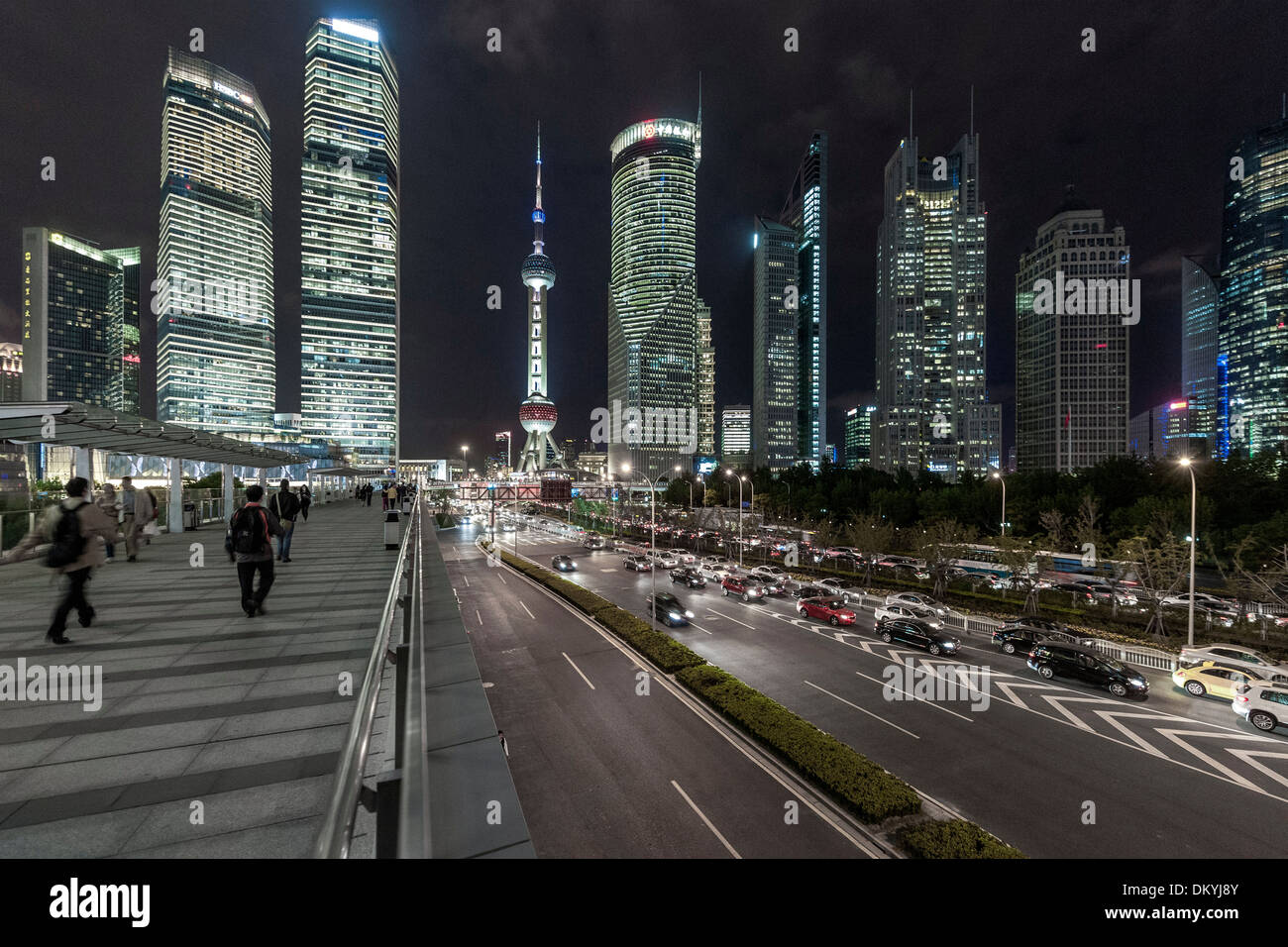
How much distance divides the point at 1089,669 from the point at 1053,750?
6573 mm

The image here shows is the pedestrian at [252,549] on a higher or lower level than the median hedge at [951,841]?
higher

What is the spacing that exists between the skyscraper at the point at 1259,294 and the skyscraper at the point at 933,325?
60313 mm

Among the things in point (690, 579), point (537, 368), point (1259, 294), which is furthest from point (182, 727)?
point (1259, 294)

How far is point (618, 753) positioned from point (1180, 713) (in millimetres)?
18417

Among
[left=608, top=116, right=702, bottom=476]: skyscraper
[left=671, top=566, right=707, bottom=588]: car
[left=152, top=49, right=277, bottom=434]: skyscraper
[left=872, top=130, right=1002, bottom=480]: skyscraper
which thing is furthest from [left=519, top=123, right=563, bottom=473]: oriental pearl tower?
[left=671, top=566, right=707, bottom=588]: car

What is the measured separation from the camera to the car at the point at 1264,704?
14883mm

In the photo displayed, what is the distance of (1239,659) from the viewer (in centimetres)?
1911

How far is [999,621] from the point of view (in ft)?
85.9

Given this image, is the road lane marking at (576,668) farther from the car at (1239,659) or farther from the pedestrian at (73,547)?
the car at (1239,659)

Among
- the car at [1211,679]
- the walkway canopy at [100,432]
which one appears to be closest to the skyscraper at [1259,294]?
the car at [1211,679]

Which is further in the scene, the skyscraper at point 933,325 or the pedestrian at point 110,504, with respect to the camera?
the skyscraper at point 933,325

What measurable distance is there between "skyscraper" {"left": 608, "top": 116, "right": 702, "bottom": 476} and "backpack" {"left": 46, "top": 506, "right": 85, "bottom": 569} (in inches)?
6929
